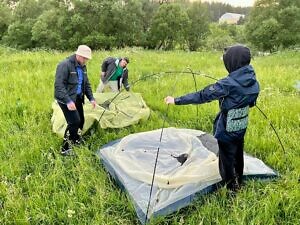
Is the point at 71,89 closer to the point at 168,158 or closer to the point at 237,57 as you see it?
the point at 168,158

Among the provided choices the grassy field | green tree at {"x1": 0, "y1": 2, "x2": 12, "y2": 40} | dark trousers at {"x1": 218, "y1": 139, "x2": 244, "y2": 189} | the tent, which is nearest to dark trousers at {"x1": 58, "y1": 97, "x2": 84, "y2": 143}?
the grassy field

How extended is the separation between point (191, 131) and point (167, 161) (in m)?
1.18

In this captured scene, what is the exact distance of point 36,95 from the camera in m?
8.20

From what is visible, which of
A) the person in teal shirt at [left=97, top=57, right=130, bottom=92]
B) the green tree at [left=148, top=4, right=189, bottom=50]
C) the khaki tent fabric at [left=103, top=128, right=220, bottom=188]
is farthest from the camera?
the green tree at [left=148, top=4, right=189, bottom=50]

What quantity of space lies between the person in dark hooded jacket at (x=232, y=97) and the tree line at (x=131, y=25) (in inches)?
1141

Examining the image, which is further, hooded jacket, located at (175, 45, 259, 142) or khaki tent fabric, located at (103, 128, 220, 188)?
khaki tent fabric, located at (103, 128, 220, 188)

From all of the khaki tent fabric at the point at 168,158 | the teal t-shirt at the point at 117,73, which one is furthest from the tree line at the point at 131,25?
the khaki tent fabric at the point at 168,158

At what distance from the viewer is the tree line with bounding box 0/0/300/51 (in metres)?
33.2

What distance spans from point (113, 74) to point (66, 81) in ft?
7.76

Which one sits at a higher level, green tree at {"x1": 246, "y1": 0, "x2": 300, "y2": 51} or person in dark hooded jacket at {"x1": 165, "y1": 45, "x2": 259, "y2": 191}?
person in dark hooded jacket at {"x1": 165, "y1": 45, "x2": 259, "y2": 191}

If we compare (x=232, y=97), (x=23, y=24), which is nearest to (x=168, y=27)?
(x=23, y=24)

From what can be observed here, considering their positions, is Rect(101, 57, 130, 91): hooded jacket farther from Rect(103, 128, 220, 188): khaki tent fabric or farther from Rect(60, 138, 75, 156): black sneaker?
Rect(103, 128, 220, 188): khaki tent fabric

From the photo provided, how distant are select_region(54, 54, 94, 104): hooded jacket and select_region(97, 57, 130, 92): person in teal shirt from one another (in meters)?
2.02

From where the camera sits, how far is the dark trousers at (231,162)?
392cm
